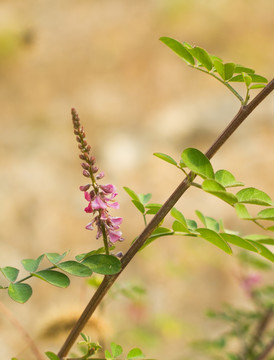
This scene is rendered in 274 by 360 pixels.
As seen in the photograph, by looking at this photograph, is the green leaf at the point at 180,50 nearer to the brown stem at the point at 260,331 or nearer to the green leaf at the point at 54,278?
the green leaf at the point at 54,278

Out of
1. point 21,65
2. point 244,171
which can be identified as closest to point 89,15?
point 21,65

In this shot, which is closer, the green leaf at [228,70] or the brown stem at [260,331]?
the green leaf at [228,70]

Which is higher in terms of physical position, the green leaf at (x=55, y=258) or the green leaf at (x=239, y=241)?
the green leaf at (x=239, y=241)

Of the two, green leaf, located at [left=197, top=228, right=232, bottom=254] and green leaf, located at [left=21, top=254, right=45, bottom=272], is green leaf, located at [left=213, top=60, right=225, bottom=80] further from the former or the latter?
green leaf, located at [left=21, top=254, right=45, bottom=272]

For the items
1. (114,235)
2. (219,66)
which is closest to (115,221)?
(114,235)

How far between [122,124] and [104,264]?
13.0ft

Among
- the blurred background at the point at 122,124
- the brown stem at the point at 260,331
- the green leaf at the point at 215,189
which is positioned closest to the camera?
the green leaf at the point at 215,189

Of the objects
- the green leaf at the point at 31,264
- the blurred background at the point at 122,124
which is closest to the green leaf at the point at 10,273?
the green leaf at the point at 31,264

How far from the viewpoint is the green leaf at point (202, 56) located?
670mm

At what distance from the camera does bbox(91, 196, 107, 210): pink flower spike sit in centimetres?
60

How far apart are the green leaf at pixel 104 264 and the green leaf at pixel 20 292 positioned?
76 millimetres

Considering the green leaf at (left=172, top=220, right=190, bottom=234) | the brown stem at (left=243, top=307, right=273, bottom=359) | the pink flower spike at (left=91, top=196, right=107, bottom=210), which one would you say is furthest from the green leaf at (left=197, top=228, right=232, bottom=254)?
the brown stem at (left=243, top=307, right=273, bottom=359)

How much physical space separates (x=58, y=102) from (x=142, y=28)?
1185 millimetres

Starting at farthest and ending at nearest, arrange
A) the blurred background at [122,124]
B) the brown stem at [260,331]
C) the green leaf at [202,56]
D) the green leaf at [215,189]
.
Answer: the blurred background at [122,124], the brown stem at [260,331], the green leaf at [202,56], the green leaf at [215,189]
